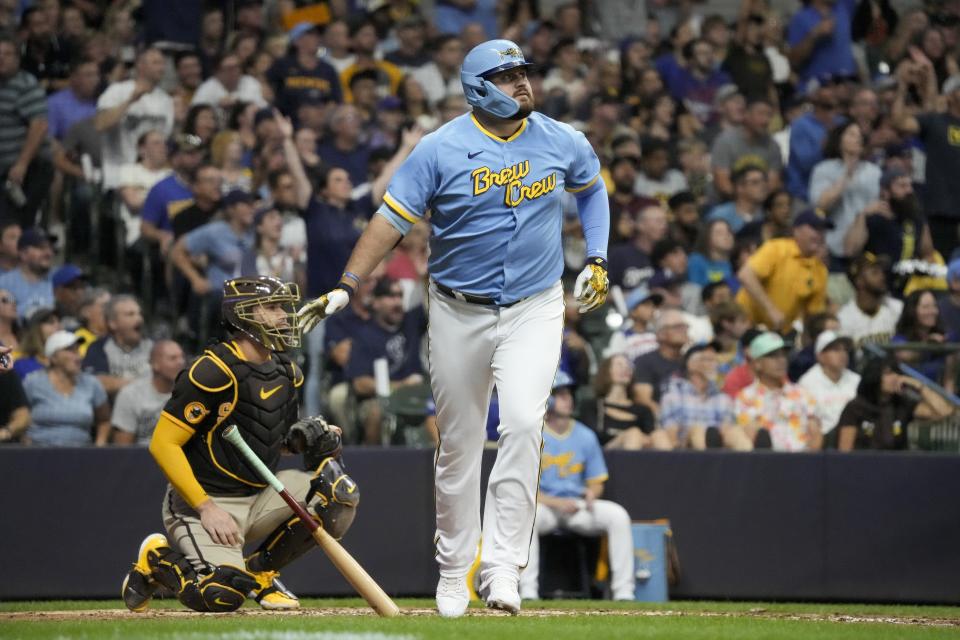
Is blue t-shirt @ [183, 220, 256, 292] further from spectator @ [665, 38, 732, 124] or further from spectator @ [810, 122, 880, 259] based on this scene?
spectator @ [665, 38, 732, 124]

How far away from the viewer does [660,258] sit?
13367 mm

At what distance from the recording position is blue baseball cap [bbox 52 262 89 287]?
1213cm

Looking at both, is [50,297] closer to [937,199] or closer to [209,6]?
[209,6]

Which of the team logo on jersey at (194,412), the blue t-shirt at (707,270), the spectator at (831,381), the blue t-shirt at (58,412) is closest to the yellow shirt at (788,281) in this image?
the blue t-shirt at (707,270)

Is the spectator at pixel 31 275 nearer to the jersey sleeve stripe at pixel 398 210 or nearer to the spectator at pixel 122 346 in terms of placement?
the spectator at pixel 122 346

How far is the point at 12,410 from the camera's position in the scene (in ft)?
33.9

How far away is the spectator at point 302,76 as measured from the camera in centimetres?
1460

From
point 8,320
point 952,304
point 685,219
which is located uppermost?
point 685,219

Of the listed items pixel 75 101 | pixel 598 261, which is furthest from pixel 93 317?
pixel 598 261

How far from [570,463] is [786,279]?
3.29 metres

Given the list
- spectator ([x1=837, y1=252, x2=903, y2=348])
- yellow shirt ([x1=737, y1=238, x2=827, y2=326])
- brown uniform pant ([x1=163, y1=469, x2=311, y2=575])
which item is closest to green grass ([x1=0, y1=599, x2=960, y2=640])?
brown uniform pant ([x1=163, y1=469, x2=311, y2=575])

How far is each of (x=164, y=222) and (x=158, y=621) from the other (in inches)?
234

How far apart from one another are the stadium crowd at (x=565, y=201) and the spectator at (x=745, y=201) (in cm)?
3

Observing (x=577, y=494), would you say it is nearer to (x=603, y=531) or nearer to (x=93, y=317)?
(x=603, y=531)
